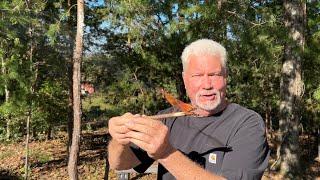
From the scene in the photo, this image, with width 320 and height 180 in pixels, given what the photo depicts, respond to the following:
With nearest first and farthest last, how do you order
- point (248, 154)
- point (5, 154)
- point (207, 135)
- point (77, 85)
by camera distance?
point (248, 154) < point (207, 135) < point (77, 85) < point (5, 154)

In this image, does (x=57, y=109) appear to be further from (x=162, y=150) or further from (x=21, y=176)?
(x=162, y=150)

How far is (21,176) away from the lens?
1509 centimetres

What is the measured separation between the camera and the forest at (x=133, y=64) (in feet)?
31.1

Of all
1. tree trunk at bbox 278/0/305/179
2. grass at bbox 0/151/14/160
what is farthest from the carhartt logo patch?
grass at bbox 0/151/14/160

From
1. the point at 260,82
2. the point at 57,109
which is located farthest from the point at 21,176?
the point at 260,82

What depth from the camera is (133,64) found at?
15227 millimetres

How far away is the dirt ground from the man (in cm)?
1187

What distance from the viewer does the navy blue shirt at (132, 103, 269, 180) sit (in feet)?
5.37

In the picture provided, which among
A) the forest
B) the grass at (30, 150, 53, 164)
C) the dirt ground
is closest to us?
the forest

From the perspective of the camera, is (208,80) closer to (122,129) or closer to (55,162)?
(122,129)

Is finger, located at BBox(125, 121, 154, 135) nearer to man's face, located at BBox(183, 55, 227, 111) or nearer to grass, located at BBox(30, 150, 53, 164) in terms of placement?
man's face, located at BBox(183, 55, 227, 111)

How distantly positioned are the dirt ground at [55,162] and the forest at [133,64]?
44 millimetres

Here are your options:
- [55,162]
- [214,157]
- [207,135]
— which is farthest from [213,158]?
[55,162]

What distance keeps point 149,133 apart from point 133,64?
1392 centimetres
